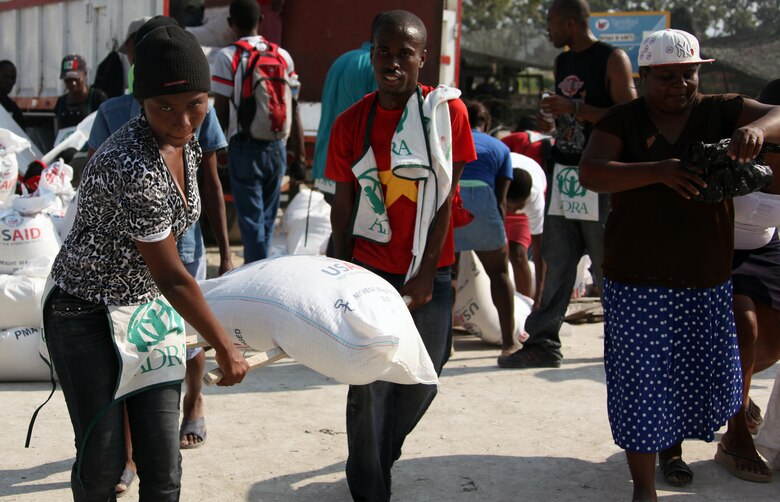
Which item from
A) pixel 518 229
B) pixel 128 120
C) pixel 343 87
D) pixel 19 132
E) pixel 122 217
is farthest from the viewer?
pixel 19 132

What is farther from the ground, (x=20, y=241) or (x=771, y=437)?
(x=20, y=241)

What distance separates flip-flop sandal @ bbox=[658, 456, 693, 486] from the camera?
13.1ft

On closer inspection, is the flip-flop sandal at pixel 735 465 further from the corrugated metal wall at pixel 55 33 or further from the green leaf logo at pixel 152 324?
the corrugated metal wall at pixel 55 33

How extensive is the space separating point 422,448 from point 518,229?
3.15m

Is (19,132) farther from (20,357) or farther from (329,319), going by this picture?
(329,319)

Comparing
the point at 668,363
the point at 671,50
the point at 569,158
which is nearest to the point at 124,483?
the point at 668,363

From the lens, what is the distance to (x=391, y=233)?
11.8 feet

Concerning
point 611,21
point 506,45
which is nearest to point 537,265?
point 611,21

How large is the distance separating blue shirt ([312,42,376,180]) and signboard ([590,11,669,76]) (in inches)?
264

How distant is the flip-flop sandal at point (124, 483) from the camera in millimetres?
3797

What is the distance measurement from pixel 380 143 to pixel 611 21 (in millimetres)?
9599

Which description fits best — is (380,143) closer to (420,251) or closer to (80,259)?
(420,251)

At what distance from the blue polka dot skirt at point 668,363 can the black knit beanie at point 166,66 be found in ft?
6.03

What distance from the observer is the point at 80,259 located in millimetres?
2773
